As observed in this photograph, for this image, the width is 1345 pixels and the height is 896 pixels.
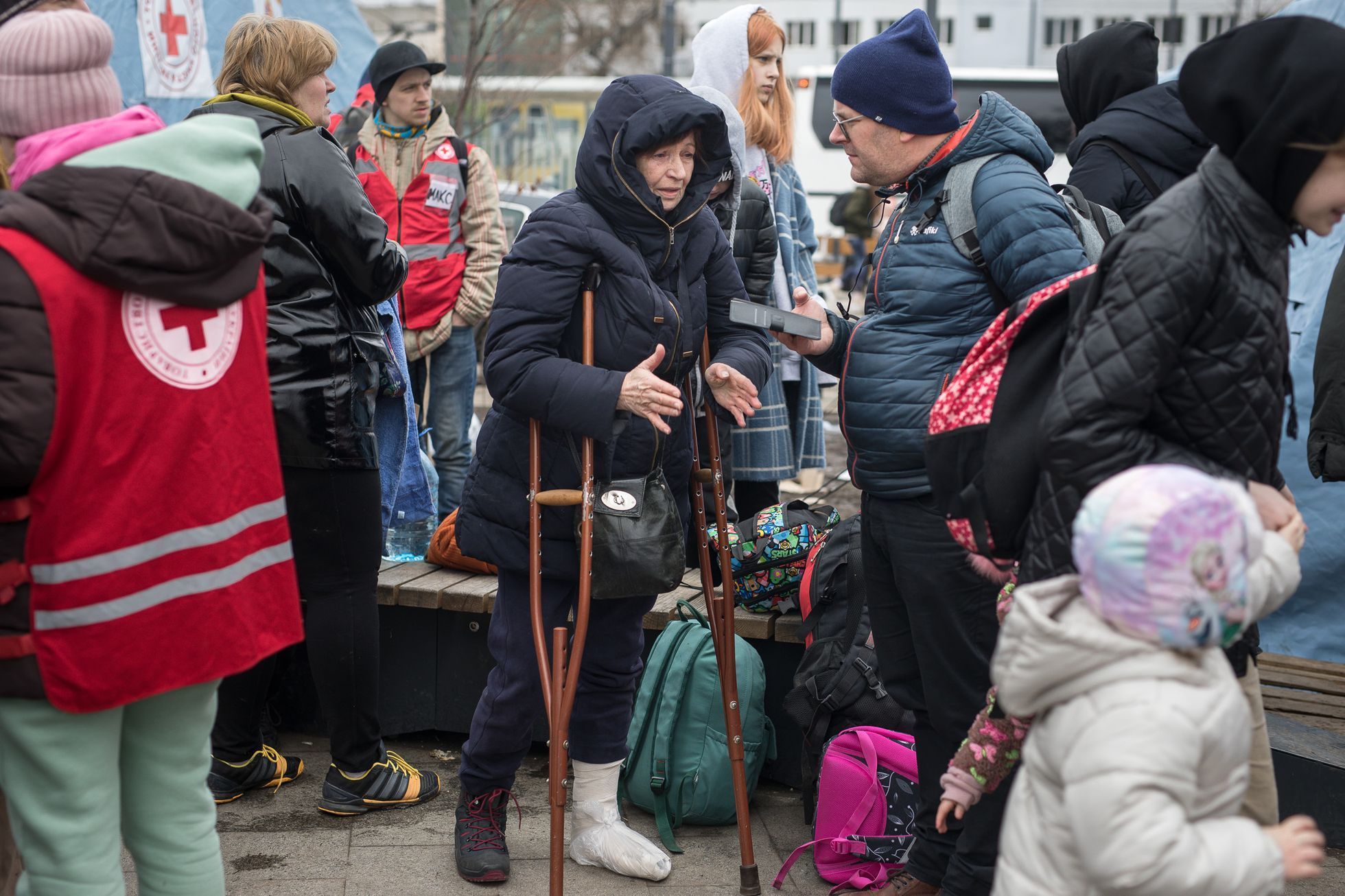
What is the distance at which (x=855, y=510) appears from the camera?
27.9 feet

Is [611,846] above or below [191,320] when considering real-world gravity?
below

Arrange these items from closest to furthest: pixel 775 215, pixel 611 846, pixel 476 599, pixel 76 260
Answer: pixel 76 260
pixel 611 846
pixel 476 599
pixel 775 215

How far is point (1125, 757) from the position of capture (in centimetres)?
185

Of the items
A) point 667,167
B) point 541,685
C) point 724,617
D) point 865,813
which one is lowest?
point 865,813

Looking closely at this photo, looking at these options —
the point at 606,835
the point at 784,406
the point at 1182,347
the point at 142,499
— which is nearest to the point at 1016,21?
the point at 784,406

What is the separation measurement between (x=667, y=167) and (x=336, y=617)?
1.59 metres

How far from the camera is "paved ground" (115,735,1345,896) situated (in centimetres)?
362

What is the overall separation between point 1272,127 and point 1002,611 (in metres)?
1.01

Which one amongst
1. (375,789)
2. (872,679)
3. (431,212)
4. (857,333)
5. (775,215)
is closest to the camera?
(857,333)

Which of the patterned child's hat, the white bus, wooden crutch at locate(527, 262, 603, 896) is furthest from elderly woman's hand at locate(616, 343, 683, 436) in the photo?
the white bus

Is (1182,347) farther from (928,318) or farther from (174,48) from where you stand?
(174,48)

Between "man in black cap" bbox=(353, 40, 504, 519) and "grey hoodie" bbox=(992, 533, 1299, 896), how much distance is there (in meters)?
4.17

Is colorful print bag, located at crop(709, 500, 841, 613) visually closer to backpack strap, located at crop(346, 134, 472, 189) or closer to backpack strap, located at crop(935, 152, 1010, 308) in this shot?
backpack strap, located at crop(935, 152, 1010, 308)

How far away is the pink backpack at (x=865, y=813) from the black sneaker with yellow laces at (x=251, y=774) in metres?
1.59
